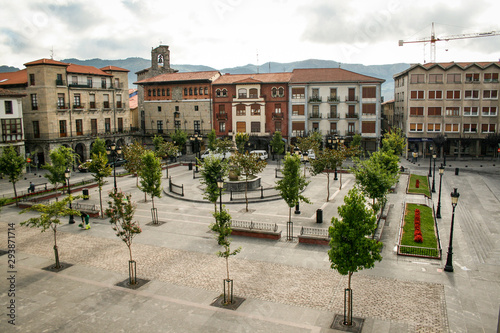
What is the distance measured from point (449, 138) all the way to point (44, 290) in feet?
198

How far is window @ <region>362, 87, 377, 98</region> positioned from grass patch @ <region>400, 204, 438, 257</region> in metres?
34.4

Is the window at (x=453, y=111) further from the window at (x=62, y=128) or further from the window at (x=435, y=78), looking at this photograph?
the window at (x=62, y=128)

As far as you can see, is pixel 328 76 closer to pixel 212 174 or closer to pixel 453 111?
pixel 453 111

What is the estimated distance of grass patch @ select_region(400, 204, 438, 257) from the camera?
71.1ft

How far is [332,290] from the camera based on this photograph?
1689 centimetres

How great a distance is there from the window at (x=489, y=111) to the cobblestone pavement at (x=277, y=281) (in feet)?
174

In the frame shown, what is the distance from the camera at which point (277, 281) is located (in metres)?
17.9

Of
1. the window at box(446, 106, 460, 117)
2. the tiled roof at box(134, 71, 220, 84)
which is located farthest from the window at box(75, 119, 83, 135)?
the window at box(446, 106, 460, 117)

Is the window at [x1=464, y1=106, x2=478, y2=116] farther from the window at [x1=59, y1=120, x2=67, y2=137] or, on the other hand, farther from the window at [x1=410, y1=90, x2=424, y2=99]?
the window at [x1=59, y1=120, x2=67, y2=137]

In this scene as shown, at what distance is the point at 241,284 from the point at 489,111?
190ft

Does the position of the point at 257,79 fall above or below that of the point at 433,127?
above

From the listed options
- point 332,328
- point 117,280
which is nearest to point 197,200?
point 117,280

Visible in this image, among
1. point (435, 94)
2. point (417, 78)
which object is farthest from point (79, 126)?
point (435, 94)

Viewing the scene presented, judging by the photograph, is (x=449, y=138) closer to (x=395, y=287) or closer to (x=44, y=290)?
(x=395, y=287)
